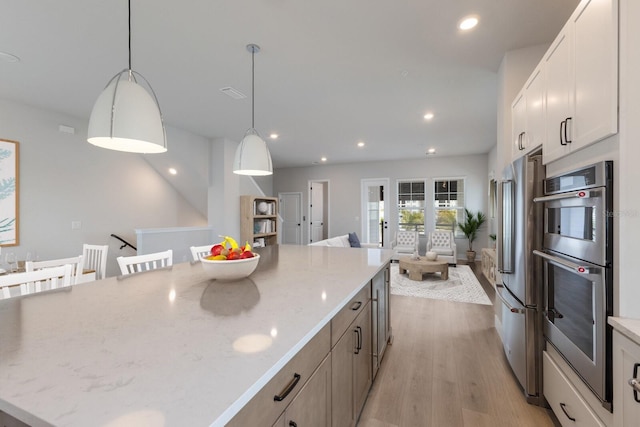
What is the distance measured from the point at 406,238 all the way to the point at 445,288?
2.72 meters

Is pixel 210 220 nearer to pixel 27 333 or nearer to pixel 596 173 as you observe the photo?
pixel 27 333

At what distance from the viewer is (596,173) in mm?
1202

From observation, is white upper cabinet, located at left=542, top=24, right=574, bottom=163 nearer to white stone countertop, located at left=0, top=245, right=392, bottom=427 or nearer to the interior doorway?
white stone countertop, located at left=0, top=245, right=392, bottom=427

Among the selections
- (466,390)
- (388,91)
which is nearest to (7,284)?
(466,390)

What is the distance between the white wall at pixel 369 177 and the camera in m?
7.27

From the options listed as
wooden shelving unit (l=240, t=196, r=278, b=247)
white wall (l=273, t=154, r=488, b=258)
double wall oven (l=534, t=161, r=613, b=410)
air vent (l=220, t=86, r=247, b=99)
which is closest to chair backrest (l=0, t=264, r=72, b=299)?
air vent (l=220, t=86, r=247, b=99)

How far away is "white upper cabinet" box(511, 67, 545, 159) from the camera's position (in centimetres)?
184

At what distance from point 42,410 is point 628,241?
1.83 m

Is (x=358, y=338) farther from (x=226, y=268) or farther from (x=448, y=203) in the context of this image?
(x=448, y=203)

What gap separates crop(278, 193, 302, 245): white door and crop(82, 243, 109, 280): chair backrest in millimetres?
5971

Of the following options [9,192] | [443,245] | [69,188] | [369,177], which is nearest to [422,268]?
[443,245]

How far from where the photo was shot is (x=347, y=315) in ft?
4.70

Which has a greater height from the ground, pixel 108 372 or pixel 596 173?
pixel 596 173

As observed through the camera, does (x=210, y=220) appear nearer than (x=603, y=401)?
No
